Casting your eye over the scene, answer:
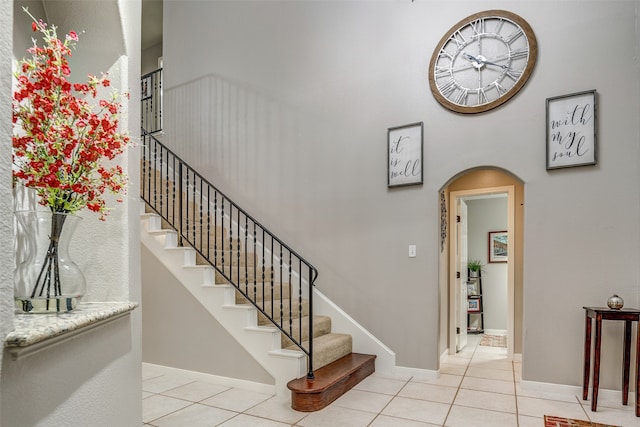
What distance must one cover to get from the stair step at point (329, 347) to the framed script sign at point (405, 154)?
5.46 feet

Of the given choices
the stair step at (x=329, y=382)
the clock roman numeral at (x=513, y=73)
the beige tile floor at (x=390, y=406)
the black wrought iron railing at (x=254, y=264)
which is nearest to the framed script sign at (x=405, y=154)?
the clock roman numeral at (x=513, y=73)

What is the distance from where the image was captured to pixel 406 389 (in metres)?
3.60

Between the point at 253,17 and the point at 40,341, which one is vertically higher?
the point at 253,17

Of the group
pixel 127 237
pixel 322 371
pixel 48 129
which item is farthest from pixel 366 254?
pixel 48 129

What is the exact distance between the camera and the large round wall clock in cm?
360

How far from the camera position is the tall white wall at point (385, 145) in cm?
329

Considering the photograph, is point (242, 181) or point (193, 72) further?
point (193, 72)

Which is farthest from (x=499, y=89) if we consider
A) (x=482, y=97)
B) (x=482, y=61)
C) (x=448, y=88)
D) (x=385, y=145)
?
(x=385, y=145)

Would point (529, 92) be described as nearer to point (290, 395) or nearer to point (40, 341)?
point (290, 395)

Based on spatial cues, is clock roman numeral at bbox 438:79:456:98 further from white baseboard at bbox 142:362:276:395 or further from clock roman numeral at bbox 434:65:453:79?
white baseboard at bbox 142:362:276:395

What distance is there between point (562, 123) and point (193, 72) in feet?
15.7

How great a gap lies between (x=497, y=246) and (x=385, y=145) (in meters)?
3.96

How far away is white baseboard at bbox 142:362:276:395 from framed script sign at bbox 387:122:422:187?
89.8 inches

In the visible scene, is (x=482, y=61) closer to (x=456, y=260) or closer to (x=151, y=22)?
(x=456, y=260)
